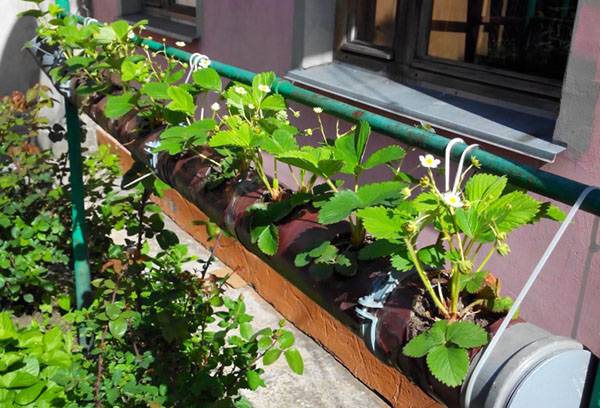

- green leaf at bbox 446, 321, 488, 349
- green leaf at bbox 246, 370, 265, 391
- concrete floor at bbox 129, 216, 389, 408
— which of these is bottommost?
concrete floor at bbox 129, 216, 389, 408

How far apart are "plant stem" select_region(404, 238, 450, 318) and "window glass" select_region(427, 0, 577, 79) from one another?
1.53 m

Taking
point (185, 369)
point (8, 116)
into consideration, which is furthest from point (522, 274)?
point (8, 116)

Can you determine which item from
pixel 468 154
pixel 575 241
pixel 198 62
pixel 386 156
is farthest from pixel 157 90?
pixel 575 241

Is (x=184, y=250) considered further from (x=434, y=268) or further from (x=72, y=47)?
(x=434, y=268)

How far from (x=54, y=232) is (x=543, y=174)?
260cm

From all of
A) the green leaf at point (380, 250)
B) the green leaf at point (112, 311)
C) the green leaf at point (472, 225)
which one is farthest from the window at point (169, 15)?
the green leaf at point (472, 225)

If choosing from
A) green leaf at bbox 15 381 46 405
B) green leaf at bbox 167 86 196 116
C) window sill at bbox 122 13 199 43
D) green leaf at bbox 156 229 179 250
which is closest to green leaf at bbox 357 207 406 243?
green leaf at bbox 167 86 196 116

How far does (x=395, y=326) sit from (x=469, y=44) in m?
1.87

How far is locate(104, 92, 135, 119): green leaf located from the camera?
1611 mm

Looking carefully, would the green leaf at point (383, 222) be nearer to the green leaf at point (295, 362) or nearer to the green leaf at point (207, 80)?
the green leaf at point (207, 80)

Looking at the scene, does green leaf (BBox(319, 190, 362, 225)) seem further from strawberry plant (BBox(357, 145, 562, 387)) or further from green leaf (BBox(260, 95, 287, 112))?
green leaf (BBox(260, 95, 287, 112))

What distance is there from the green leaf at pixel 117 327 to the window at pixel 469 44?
4.70 ft

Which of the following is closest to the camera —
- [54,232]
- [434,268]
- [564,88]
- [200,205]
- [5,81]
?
[434,268]

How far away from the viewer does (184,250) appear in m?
2.45
